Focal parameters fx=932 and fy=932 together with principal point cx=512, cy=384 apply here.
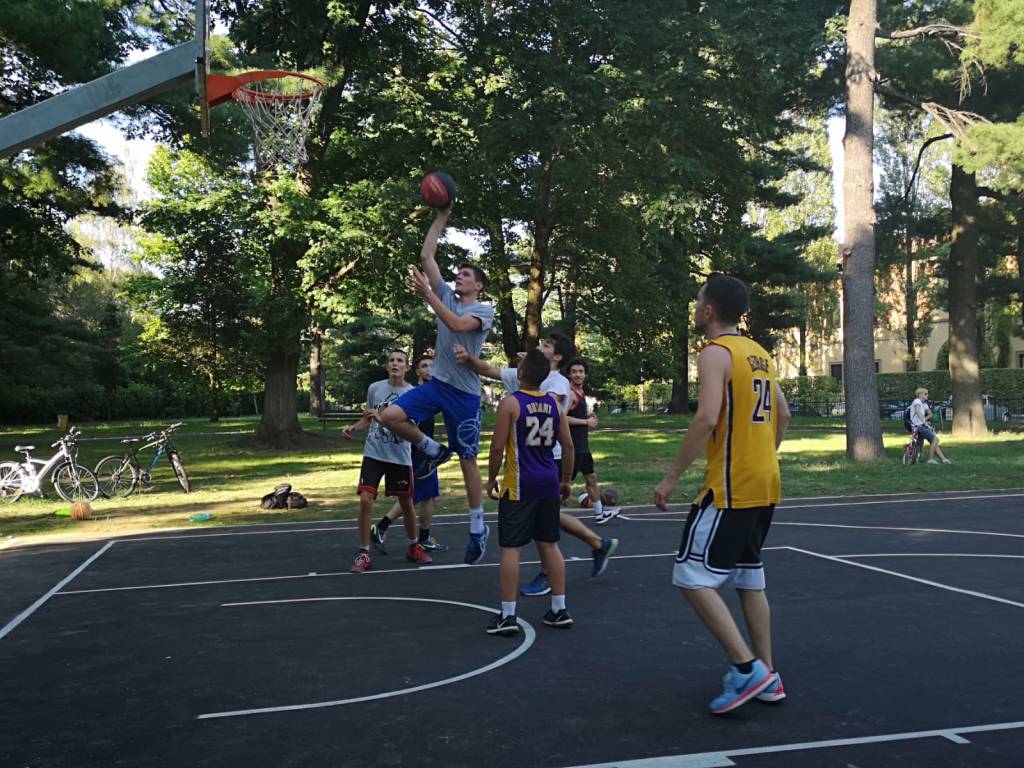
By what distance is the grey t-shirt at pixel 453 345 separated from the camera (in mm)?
7184

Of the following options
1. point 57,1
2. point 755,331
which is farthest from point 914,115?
point 57,1

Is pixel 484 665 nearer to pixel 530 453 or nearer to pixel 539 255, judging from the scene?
pixel 530 453

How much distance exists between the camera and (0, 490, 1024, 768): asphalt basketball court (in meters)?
3.94

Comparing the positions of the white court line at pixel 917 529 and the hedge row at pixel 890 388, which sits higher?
the hedge row at pixel 890 388

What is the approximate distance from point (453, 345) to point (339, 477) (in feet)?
36.5

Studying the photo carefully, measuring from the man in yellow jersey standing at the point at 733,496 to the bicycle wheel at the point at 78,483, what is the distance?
40.7ft

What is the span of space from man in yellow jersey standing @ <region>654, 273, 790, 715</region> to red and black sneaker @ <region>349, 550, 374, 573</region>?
4136 mm

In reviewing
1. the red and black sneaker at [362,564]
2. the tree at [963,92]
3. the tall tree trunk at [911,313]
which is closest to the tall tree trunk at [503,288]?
the tree at [963,92]

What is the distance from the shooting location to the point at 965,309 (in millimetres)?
26719

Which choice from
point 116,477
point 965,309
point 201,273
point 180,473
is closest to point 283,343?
point 180,473

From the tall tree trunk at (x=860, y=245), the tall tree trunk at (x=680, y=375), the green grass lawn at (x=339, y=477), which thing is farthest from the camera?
the tall tree trunk at (x=680, y=375)

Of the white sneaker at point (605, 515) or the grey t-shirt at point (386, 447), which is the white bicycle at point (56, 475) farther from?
the white sneaker at point (605, 515)

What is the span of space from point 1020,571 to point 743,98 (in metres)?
16.4

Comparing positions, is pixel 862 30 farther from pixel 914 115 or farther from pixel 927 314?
pixel 927 314
